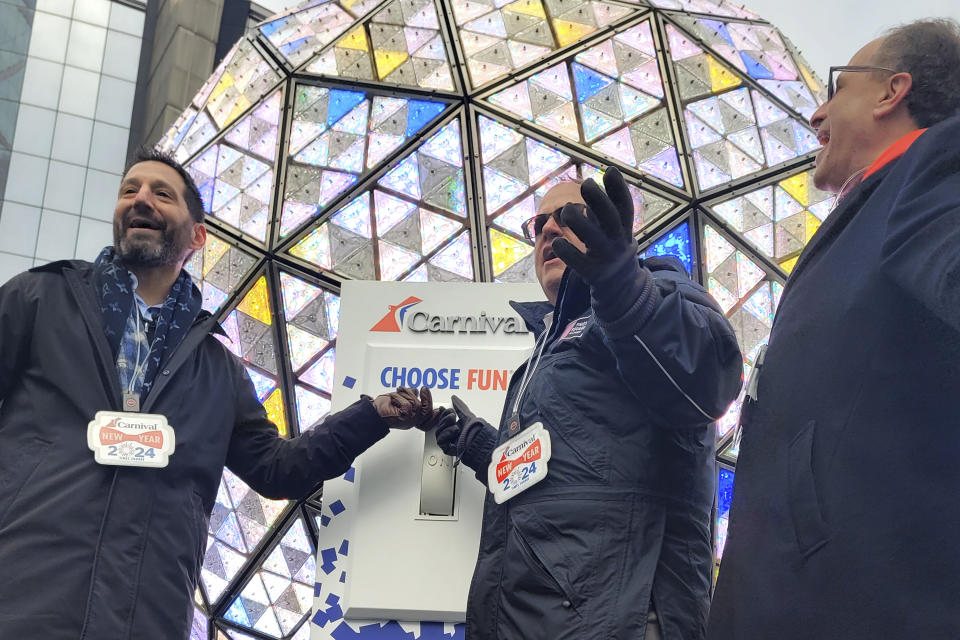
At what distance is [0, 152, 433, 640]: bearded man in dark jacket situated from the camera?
4.27 metres

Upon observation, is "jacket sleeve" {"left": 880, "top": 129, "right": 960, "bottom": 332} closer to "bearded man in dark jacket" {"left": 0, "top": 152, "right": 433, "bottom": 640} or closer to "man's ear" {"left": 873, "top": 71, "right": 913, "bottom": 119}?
"man's ear" {"left": 873, "top": 71, "right": 913, "bottom": 119}

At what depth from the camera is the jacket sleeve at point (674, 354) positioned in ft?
11.2

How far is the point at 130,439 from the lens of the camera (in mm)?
4535

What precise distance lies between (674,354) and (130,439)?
2.46m

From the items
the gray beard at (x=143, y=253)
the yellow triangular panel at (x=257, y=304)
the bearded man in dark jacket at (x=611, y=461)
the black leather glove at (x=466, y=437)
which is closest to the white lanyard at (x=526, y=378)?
the bearded man in dark jacket at (x=611, y=461)

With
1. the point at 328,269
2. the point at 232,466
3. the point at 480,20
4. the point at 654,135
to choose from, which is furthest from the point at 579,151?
the point at 232,466

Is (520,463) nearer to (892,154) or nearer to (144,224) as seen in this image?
(892,154)

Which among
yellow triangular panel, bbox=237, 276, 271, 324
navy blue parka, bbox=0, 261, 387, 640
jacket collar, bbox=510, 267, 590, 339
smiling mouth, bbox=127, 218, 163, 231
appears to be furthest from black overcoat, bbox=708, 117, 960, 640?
yellow triangular panel, bbox=237, 276, 271, 324

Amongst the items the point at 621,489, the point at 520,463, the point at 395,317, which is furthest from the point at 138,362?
the point at 621,489

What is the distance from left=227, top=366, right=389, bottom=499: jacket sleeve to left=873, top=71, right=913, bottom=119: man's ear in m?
3.47

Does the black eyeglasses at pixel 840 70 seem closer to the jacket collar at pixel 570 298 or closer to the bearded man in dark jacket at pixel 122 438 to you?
the jacket collar at pixel 570 298

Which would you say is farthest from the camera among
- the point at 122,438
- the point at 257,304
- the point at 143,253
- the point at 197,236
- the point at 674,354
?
the point at 257,304

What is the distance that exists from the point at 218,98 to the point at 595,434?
7.51 meters

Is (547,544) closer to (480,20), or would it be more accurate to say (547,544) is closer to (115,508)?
(115,508)
